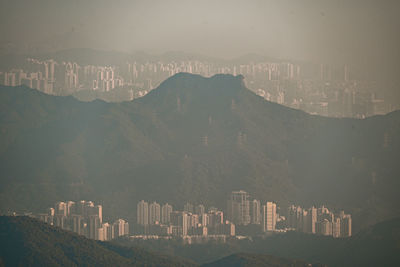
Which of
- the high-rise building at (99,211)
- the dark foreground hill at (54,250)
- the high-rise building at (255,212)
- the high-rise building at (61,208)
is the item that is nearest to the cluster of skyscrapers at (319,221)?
the high-rise building at (255,212)

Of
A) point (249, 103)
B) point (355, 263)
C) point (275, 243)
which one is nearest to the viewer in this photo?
point (355, 263)

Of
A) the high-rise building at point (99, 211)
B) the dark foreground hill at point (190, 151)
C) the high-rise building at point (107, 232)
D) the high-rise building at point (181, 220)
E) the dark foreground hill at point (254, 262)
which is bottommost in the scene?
the dark foreground hill at point (254, 262)

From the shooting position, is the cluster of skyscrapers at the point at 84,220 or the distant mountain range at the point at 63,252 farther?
the cluster of skyscrapers at the point at 84,220

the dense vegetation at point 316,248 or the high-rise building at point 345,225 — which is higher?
the high-rise building at point 345,225

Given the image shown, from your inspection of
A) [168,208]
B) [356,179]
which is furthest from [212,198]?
[356,179]

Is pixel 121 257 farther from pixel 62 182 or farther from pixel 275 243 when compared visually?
pixel 62 182

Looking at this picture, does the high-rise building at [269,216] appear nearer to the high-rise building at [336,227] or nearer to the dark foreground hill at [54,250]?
the high-rise building at [336,227]

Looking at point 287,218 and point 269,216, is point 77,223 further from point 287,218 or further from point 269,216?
point 287,218
